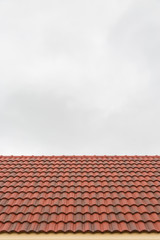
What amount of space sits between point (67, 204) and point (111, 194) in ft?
3.61

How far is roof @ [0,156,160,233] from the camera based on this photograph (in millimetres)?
4266

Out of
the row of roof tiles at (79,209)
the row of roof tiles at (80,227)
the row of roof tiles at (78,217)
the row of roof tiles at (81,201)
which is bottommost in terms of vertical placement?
the row of roof tiles at (80,227)

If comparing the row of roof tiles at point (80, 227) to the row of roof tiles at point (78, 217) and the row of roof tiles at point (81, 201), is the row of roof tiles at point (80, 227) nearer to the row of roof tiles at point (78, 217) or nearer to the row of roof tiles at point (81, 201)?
the row of roof tiles at point (78, 217)

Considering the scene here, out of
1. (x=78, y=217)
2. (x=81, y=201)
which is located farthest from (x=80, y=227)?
(x=81, y=201)

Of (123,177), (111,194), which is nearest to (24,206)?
(111,194)

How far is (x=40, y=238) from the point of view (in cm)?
397

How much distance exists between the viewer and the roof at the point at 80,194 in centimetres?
427

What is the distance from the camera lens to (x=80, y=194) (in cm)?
531

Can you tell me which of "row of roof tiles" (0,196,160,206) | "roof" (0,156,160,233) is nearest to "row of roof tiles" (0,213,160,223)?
"roof" (0,156,160,233)

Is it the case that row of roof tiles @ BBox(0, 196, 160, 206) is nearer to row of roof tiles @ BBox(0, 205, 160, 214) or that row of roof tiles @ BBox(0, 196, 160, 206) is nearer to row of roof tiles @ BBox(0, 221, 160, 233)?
row of roof tiles @ BBox(0, 205, 160, 214)

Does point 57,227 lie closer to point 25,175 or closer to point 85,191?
point 85,191

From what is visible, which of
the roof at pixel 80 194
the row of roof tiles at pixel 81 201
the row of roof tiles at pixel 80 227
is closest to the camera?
the row of roof tiles at pixel 80 227

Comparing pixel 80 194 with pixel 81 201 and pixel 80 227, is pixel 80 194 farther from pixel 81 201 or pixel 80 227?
pixel 80 227

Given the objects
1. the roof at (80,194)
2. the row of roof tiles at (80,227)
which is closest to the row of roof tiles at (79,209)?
the roof at (80,194)
